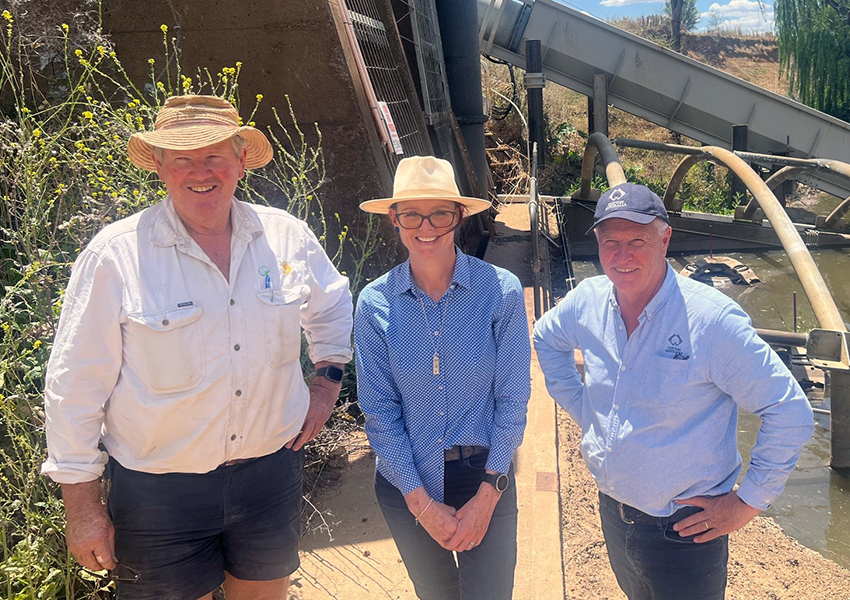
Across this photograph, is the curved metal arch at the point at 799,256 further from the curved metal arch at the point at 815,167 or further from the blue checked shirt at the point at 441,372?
the blue checked shirt at the point at 441,372

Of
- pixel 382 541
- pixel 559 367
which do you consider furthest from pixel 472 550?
pixel 382 541

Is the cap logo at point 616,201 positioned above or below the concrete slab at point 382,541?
above

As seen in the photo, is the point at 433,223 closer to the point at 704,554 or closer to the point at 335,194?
the point at 704,554

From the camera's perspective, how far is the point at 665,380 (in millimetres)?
1999

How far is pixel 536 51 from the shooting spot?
1381cm

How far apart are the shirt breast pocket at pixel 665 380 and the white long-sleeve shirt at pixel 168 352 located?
44.5 inches

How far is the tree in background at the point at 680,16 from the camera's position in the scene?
30.6m

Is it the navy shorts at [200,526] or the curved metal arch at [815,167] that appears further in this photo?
the curved metal arch at [815,167]

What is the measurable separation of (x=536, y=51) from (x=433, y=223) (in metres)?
12.8

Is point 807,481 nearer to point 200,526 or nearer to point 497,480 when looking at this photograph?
point 497,480

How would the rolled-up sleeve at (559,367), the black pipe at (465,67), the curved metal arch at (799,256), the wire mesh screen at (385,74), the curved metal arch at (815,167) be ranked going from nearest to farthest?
the rolled-up sleeve at (559,367) < the curved metal arch at (799,256) < the wire mesh screen at (385,74) < the curved metal arch at (815,167) < the black pipe at (465,67)

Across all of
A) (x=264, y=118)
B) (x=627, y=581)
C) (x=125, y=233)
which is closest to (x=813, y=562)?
(x=627, y=581)

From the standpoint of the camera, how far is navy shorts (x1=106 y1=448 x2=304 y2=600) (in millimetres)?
2094

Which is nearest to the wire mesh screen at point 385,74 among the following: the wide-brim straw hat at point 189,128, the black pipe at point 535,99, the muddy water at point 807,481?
the wide-brim straw hat at point 189,128
